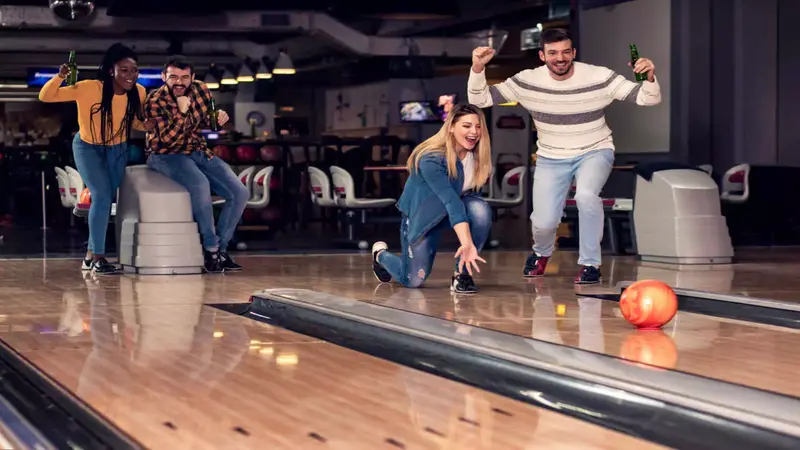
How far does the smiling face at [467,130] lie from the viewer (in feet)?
16.0

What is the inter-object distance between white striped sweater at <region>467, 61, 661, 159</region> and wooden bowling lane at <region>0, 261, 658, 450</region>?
1.98 metres

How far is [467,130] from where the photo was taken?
4887 mm

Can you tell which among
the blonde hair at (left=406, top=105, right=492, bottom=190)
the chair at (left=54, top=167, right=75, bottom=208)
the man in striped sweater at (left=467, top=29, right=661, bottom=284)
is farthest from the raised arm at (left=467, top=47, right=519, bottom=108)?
the chair at (left=54, top=167, right=75, bottom=208)

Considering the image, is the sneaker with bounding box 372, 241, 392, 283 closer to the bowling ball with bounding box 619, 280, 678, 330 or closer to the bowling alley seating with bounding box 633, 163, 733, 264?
the bowling ball with bounding box 619, 280, 678, 330

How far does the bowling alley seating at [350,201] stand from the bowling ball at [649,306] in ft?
18.1

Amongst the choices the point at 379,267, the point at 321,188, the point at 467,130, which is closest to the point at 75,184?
the point at 321,188

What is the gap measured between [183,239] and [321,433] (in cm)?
419

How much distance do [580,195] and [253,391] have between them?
304 centimetres

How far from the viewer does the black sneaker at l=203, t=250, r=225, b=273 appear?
641 cm

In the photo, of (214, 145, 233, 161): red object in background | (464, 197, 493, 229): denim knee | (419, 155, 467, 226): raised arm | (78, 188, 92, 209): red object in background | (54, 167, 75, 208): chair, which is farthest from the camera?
(214, 145, 233, 161): red object in background

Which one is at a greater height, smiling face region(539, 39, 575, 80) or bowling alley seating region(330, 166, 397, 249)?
smiling face region(539, 39, 575, 80)

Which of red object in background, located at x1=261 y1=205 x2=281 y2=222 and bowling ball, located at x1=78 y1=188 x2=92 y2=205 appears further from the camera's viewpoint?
red object in background, located at x1=261 y1=205 x2=281 y2=222

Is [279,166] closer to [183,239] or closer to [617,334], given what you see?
[183,239]

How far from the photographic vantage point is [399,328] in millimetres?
3516
